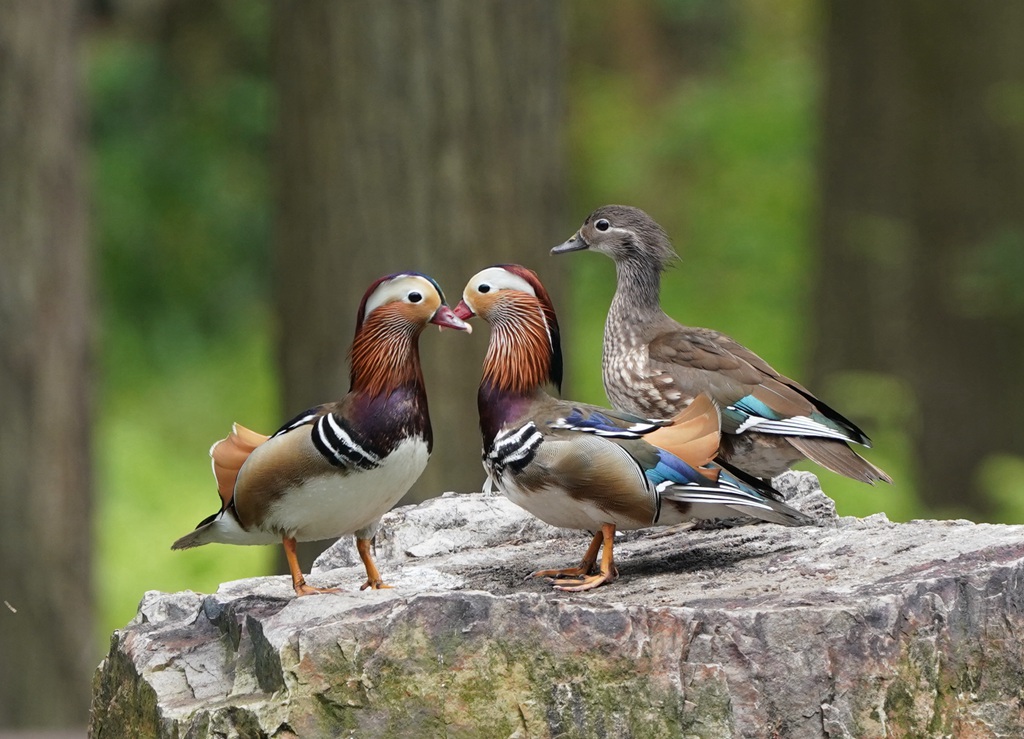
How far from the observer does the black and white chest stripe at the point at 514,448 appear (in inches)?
146

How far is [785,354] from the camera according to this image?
46.8ft

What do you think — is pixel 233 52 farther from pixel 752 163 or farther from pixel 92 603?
pixel 92 603

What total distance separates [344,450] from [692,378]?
1410 mm

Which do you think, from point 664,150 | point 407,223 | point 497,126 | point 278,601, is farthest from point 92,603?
point 664,150

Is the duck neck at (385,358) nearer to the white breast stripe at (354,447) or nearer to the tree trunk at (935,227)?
the white breast stripe at (354,447)

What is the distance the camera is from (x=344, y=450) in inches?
141

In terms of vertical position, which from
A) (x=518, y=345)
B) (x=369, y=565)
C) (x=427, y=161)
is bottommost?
(x=369, y=565)

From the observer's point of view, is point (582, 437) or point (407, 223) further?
point (407, 223)

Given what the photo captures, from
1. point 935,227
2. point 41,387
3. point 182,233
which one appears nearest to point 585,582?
point 41,387

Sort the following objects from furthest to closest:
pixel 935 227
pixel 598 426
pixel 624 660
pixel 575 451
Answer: pixel 935 227
pixel 598 426
pixel 575 451
pixel 624 660

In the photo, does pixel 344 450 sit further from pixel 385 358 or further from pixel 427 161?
pixel 427 161

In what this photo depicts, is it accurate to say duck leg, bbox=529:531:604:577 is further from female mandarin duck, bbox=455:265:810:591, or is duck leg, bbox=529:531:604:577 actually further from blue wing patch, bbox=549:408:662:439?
blue wing patch, bbox=549:408:662:439

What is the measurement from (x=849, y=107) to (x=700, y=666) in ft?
27.1

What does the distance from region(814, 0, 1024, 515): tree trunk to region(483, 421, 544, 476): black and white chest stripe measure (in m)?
6.94
